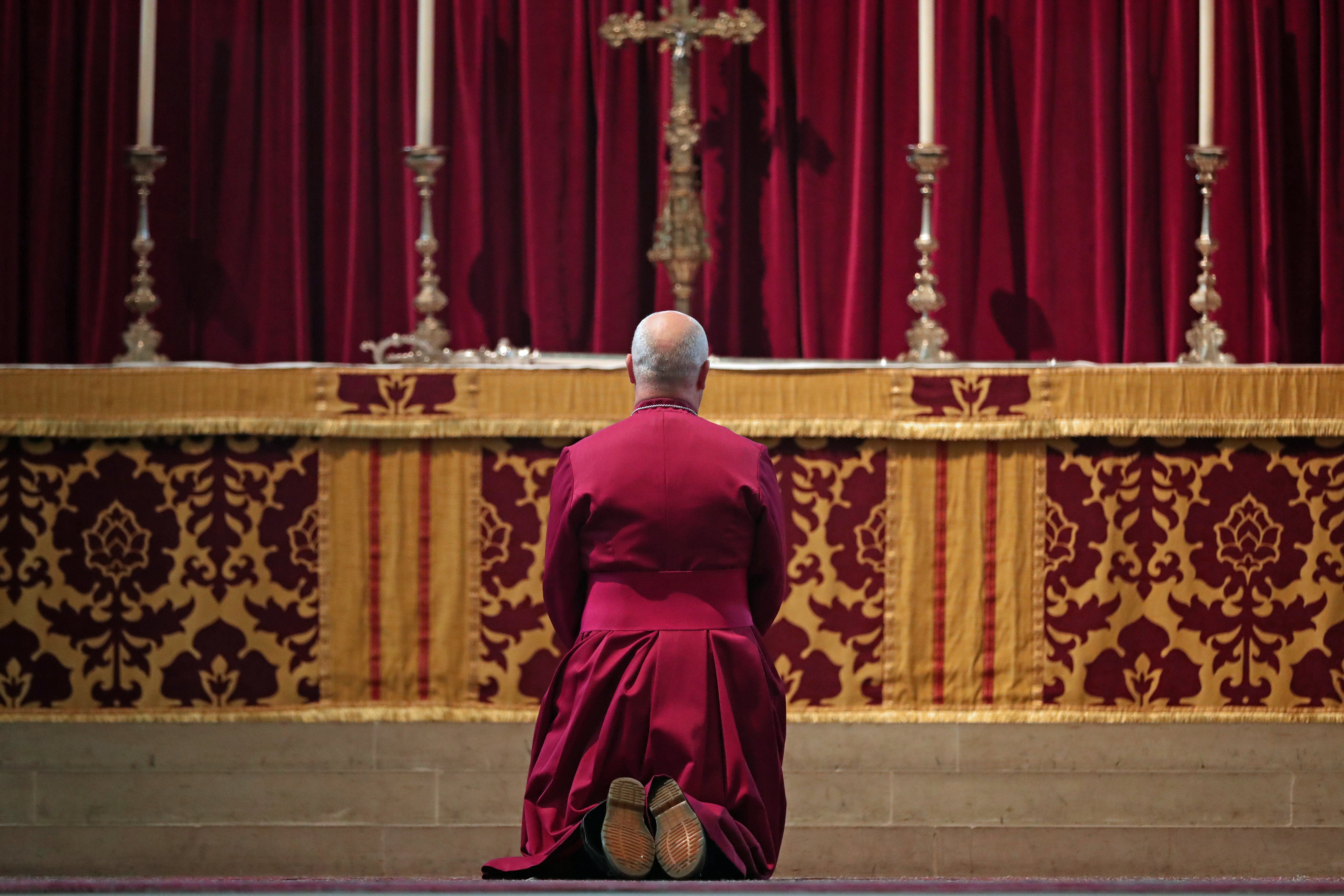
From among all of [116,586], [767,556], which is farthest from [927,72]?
[116,586]

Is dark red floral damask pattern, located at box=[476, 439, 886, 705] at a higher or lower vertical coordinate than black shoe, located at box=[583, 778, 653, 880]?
higher

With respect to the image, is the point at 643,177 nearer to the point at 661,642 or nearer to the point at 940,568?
the point at 940,568

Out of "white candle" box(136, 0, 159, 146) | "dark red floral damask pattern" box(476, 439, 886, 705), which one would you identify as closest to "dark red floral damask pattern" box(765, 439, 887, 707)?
"dark red floral damask pattern" box(476, 439, 886, 705)

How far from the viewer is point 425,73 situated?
4.42m

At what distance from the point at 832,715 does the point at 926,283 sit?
1.32 meters

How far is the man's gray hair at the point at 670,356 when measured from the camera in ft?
9.46

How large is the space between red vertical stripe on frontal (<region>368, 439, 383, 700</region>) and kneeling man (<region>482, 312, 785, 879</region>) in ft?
3.64

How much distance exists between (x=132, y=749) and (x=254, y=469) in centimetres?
81

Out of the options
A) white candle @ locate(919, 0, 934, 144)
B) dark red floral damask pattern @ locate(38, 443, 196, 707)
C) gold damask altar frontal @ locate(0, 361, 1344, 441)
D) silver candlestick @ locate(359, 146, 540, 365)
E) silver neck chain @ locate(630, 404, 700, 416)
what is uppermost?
white candle @ locate(919, 0, 934, 144)

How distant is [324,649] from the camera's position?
12.9 feet

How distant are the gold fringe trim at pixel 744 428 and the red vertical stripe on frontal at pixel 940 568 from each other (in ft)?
0.28

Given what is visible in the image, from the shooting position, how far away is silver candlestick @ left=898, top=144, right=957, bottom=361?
4.31 m


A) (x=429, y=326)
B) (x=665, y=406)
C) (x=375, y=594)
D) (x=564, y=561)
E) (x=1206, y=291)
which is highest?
(x=1206, y=291)

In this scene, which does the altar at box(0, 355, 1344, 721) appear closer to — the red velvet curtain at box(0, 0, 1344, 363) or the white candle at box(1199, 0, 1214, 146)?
the white candle at box(1199, 0, 1214, 146)
